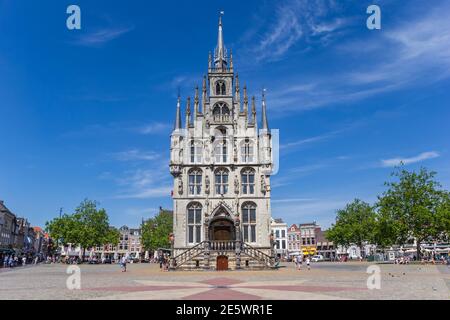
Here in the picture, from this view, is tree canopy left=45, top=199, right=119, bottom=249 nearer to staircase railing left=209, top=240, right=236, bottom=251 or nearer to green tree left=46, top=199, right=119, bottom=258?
green tree left=46, top=199, right=119, bottom=258

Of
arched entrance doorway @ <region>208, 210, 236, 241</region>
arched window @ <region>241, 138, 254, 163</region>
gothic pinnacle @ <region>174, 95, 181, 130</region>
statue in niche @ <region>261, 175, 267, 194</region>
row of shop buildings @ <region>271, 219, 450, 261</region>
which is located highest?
gothic pinnacle @ <region>174, 95, 181, 130</region>

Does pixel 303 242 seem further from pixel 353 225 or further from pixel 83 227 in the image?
pixel 83 227

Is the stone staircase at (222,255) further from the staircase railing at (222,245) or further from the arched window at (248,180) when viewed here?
the arched window at (248,180)

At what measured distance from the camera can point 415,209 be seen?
5616 centimetres

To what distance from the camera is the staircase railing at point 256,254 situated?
47.6 m

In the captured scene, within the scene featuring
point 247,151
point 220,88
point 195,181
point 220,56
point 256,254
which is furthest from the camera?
point 220,56

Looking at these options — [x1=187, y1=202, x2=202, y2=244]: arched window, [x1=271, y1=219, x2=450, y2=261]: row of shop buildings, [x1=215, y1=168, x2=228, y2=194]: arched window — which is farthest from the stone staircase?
[x1=271, y1=219, x2=450, y2=261]: row of shop buildings

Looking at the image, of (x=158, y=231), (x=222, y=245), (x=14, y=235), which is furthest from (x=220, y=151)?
(x=14, y=235)

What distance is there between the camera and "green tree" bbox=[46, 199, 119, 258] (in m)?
75.2

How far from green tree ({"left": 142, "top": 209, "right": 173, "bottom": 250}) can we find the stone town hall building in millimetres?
42512

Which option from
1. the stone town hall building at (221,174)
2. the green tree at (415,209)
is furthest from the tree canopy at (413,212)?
the stone town hall building at (221,174)

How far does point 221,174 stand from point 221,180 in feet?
2.64
